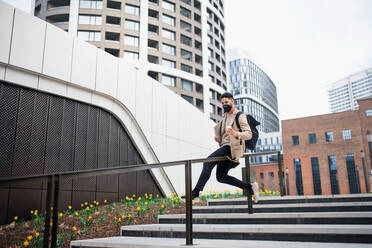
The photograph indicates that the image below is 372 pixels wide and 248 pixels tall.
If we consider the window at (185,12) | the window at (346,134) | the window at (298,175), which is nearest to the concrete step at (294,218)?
the window at (185,12)

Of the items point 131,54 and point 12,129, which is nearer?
point 12,129

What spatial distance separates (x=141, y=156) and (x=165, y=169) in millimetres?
1218

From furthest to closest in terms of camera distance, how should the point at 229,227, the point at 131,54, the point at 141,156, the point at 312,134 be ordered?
the point at 312,134 < the point at 131,54 < the point at 141,156 < the point at 229,227

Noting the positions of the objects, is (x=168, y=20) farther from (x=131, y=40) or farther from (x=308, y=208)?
(x=308, y=208)

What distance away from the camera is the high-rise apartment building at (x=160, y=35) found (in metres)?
32.4

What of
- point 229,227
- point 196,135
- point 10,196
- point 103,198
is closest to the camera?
point 229,227

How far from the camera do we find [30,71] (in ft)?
21.6

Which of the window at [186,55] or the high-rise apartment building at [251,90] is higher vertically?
the high-rise apartment building at [251,90]

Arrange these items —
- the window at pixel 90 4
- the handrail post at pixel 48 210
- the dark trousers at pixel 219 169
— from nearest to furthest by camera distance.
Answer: the handrail post at pixel 48 210 → the dark trousers at pixel 219 169 → the window at pixel 90 4

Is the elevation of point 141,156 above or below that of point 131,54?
below

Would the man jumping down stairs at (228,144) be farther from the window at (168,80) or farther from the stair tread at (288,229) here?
the window at (168,80)

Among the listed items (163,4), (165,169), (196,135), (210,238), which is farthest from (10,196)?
(163,4)

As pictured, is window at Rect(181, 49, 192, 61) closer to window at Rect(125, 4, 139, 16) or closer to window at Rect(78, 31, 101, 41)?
window at Rect(125, 4, 139, 16)

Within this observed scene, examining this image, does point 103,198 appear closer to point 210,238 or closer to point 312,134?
point 210,238
